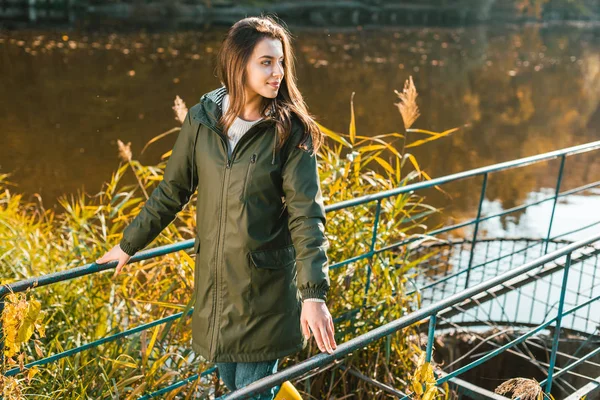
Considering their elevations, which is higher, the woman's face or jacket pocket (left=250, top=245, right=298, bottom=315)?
the woman's face

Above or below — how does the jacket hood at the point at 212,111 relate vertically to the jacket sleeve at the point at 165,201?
above

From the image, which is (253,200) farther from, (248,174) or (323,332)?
(323,332)

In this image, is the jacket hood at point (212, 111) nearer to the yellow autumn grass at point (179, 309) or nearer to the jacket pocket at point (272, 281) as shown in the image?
the jacket pocket at point (272, 281)

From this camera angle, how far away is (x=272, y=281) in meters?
1.99

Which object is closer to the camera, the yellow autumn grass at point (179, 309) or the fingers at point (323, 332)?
the fingers at point (323, 332)

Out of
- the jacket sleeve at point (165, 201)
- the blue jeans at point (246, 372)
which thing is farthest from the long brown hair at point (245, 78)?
the blue jeans at point (246, 372)

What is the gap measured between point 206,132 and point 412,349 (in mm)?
1578

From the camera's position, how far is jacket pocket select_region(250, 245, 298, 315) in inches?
77.2

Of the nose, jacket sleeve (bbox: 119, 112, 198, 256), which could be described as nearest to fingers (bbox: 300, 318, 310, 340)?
jacket sleeve (bbox: 119, 112, 198, 256)

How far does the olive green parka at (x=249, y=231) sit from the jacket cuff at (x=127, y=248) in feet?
0.68

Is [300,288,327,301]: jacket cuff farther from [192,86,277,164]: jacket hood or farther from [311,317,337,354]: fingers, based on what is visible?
[192,86,277,164]: jacket hood

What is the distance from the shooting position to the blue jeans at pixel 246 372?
2.06 meters

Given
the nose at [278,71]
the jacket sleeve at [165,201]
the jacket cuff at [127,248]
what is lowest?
the jacket cuff at [127,248]

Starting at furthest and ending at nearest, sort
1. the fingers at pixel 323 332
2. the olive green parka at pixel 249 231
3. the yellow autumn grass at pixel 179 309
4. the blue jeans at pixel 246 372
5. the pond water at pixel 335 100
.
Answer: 1. the pond water at pixel 335 100
2. the yellow autumn grass at pixel 179 309
3. the blue jeans at pixel 246 372
4. the olive green parka at pixel 249 231
5. the fingers at pixel 323 332
